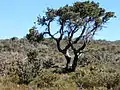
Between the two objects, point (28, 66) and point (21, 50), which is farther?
point (21, 50)

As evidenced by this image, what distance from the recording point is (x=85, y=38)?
39.3m

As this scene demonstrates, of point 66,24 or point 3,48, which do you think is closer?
point 66,24

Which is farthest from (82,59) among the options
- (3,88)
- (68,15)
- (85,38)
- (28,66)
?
A: (3,88)

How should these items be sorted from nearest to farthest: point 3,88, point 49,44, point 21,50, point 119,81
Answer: point 3,88, point 119,81, point 21,50, point 49,44

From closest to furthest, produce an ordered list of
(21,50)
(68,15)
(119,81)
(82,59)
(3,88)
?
(3,88), (119,81), (68,15), (82,59), (21,50)

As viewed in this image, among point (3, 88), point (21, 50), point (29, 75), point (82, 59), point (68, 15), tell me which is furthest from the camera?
point (21, 50)

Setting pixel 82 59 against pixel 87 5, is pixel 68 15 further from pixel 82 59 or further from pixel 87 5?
pixel 82 59

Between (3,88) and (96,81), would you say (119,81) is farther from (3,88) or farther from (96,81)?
(3,88)

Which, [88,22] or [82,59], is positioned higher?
[88,22]

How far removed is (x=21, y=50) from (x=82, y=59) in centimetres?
2013

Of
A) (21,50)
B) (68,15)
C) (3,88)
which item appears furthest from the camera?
(21,50)

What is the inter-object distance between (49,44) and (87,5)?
3862cm

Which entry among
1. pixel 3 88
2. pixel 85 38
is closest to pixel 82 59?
pixel 85 38

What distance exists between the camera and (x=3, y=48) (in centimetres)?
6059
